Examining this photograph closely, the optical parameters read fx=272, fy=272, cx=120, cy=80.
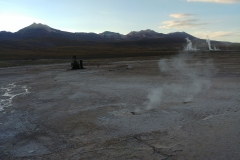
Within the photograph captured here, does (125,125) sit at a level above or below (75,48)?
below

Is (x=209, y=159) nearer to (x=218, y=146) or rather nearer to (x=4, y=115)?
(x=218, y=146)

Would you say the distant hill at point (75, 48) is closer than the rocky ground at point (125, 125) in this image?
No

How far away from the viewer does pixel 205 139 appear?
5.94 m

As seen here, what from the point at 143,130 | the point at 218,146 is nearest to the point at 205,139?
the point at 218,146

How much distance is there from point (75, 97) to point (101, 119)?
3.93 meters

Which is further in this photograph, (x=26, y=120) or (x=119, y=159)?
(x=26, y=120)

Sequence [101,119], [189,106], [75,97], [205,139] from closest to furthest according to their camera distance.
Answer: [205,139] → [101,119] → [189,106] → [75,97]

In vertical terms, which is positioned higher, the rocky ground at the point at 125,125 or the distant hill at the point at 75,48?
the distant hill at the point at 75,48

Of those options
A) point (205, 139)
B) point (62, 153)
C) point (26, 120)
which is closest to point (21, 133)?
point (26, 120)

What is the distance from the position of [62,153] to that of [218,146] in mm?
3184

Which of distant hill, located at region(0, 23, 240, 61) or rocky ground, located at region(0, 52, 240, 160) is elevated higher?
distant hill, located at region(0, 23, 240, 61)

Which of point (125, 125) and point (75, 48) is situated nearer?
point (125, 125)

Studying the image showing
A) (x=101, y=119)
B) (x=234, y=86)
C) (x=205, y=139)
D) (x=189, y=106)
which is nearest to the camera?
(x=205, y=139)

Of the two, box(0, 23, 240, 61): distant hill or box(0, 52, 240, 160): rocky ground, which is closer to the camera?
box(0, 52, 240, 160): rocky ground
